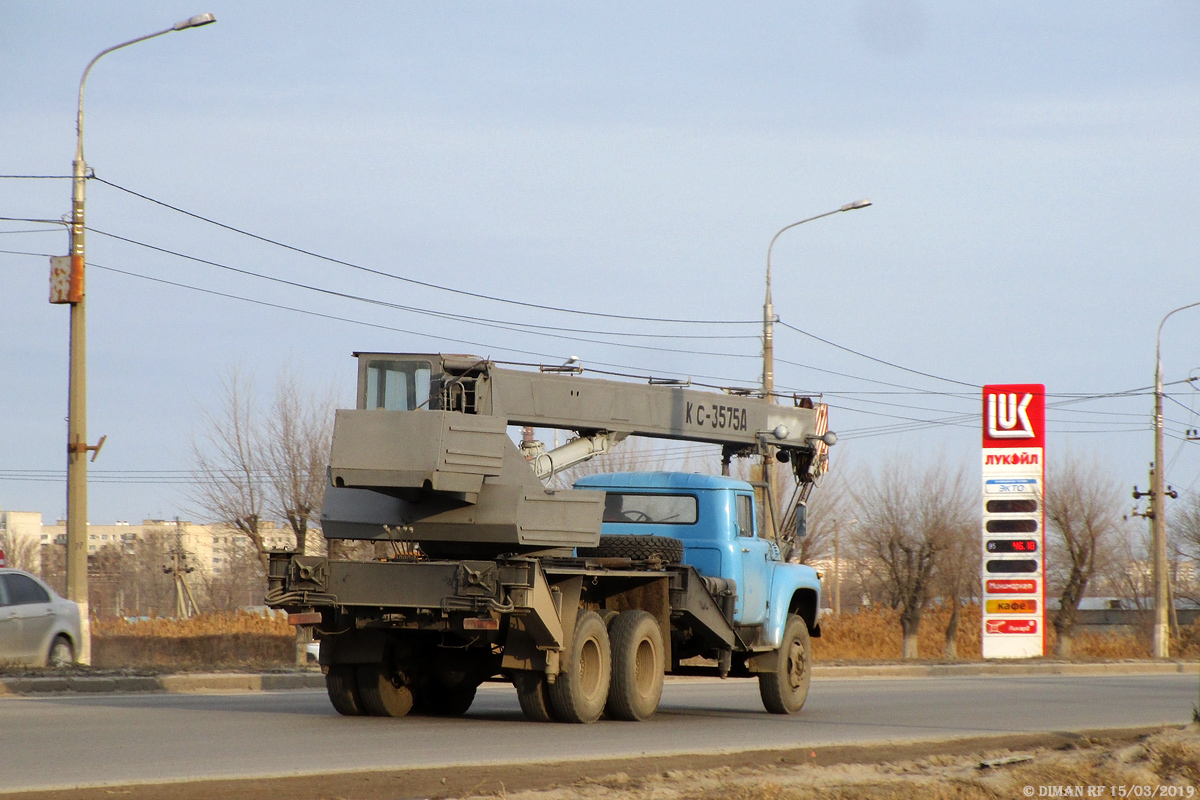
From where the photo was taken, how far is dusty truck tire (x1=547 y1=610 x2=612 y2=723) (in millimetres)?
11844

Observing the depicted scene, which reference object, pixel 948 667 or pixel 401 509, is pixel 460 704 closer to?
pixel 401 509

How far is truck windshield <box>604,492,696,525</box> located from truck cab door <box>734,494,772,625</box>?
1.73 ft

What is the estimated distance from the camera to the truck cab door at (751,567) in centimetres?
1384

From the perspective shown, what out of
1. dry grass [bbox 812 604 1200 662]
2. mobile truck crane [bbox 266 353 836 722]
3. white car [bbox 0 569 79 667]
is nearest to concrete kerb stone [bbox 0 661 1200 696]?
white car [bbox 0 569 79 667]

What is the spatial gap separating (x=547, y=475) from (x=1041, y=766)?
6.09 meters

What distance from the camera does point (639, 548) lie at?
44.4 ft

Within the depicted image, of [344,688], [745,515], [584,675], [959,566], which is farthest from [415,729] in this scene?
[959,566]

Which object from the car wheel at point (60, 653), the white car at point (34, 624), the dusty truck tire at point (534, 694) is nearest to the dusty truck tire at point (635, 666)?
the dusty truck tire at point (534, 694)

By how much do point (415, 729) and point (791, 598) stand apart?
16.7 ft

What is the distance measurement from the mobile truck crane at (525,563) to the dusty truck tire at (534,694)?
18 millimetres

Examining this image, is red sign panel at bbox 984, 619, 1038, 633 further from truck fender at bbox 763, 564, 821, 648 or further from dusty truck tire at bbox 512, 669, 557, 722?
dusty truck tire at bbox 512, 669, 557, 722

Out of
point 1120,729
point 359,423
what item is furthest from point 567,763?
point 1120,729

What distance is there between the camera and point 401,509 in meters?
12.1

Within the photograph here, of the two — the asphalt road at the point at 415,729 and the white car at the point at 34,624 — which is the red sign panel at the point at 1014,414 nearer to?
the asphalt road at the point at 415,729
